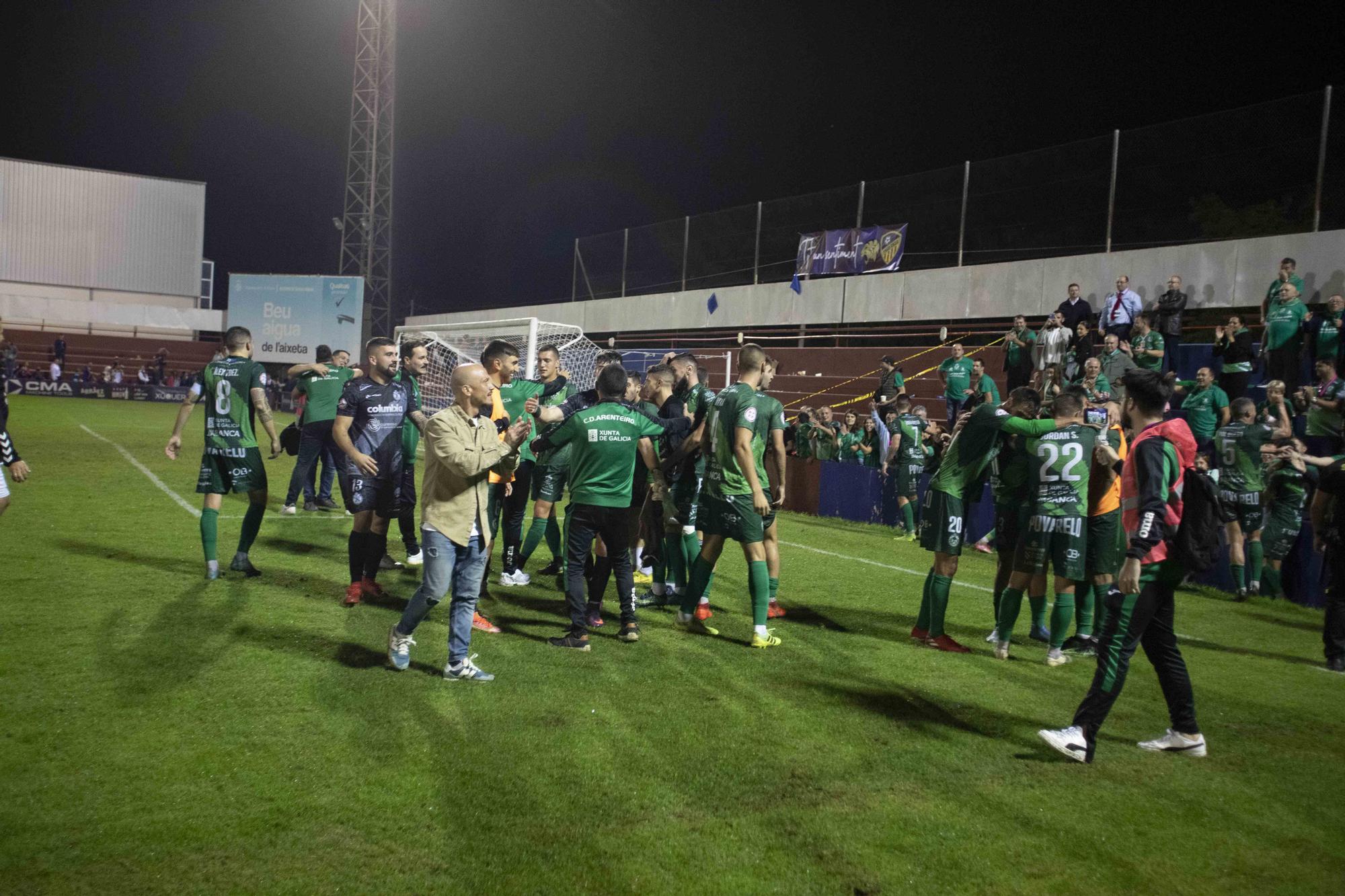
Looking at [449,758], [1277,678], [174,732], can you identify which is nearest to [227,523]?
[174,732]

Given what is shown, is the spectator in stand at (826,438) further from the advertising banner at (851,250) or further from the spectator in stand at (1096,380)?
the advertising banner at (851,250)

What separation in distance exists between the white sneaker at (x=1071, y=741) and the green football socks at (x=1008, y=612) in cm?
205

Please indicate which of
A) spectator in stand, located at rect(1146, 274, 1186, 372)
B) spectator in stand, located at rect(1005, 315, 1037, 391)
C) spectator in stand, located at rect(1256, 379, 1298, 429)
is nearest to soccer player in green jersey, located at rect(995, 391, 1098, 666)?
spectator in stand, located at rect(1256, 379, 1298, 429)

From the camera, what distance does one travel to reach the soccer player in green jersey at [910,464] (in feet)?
44.7

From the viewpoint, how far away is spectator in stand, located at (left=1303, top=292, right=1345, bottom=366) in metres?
12.3

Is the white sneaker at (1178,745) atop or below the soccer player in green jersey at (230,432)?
below

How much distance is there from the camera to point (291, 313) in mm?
39969

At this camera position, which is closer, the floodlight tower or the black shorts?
the black shorts

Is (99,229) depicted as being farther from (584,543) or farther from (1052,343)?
(584,543)

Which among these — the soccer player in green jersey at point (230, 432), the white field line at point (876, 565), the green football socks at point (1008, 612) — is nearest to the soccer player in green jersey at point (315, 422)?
the soccer player in green jersey at point (230, 432)

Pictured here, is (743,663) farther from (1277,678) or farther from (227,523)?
(227,523)

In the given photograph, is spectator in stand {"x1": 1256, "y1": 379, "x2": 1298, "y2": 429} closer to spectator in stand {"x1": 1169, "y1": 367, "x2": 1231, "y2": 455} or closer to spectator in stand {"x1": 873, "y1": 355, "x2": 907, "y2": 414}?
spectator in stand {"x1": 1169, "y1": 367, "x2": 1231, "y2": 455}

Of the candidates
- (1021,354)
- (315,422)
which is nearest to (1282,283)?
(1021,354)

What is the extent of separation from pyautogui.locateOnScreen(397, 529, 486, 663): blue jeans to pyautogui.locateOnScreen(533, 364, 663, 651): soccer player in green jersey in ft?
2.91
